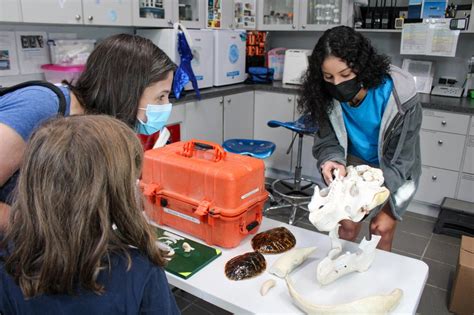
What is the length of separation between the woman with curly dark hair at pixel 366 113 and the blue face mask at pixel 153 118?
663mm

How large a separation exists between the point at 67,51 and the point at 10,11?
2.12 feet

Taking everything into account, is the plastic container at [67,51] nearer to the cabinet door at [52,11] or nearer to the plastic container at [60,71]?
the plastic container at [60,71]

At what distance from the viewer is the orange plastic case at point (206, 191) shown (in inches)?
50.8

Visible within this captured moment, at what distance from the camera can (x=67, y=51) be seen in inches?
111

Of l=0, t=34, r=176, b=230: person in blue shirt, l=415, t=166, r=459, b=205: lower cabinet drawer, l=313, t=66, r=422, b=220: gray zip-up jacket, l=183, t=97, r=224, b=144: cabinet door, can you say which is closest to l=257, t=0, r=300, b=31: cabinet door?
l=183, t=97, r=224, b=144: cabinet door

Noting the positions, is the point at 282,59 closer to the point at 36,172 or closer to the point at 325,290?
the point at 325,290

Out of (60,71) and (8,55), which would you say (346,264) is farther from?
(8,55)

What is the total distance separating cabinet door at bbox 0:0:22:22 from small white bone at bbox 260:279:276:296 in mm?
2011

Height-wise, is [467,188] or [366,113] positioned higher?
[366,113]

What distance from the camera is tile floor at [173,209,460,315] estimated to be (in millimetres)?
2072

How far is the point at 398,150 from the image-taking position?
1592 mm

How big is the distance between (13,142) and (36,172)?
10.3 inches

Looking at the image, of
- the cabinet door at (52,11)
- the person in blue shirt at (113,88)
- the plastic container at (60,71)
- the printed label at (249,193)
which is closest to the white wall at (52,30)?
the plastic container at (60,71)

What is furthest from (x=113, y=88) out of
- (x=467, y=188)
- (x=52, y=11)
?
(x=467, y=188)
